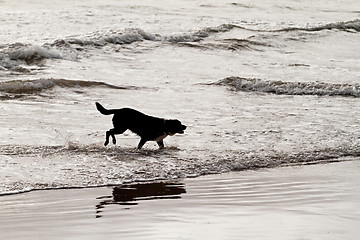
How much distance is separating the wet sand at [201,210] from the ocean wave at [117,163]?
11.4 inches

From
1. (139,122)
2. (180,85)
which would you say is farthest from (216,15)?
(139,122)

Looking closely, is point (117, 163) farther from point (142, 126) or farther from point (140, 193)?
point (140, 193)

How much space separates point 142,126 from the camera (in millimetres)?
9430

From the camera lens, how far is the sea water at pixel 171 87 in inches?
342

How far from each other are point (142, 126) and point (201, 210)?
10.9 feet

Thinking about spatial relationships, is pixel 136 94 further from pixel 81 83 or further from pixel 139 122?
pixel 139 122

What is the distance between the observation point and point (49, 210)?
627 centimetres

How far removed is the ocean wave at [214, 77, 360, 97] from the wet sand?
273 inches

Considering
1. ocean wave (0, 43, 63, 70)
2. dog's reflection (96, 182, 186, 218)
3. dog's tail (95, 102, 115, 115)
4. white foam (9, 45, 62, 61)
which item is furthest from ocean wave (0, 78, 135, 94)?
dog's reflection (96, 182, 186, 218)

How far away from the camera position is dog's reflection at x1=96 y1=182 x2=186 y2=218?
6.72 m

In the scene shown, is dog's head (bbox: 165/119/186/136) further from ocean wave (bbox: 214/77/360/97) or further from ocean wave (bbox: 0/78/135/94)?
ocean wave (bbox: 214/77/360/97)

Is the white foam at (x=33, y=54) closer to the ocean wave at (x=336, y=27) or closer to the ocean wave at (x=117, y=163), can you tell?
the ocean wave at (x=117, y=163)

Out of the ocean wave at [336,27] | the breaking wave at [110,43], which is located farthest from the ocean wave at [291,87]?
the ocean wave at [336,27]

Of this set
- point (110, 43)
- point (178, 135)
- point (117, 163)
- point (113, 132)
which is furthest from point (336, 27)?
point (117, 163)
